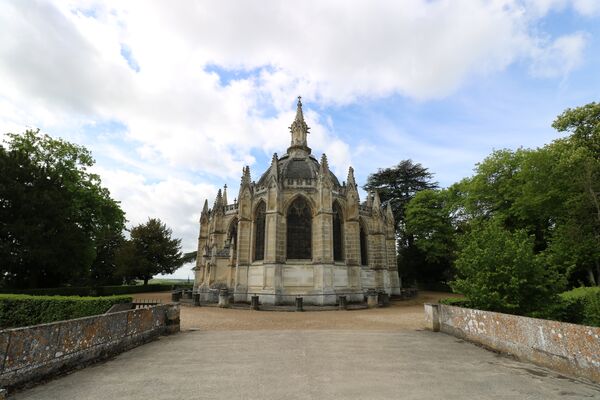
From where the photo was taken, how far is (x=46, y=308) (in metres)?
12.7

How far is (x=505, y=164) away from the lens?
80.9 feet

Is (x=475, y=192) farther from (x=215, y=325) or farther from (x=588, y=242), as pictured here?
(x=215, y=325)

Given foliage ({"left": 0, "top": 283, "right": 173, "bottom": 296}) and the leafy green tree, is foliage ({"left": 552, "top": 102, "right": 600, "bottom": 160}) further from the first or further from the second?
foliage ({"left": 0, "top": 283, "right": 173, "bottom": 296})

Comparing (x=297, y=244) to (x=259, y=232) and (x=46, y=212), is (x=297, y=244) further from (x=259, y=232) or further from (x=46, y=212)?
(x=46, y=212)

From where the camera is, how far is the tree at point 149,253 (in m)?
39.4

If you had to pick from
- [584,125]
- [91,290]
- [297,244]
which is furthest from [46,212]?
[584,125]

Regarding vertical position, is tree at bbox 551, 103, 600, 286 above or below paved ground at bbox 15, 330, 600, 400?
A: above

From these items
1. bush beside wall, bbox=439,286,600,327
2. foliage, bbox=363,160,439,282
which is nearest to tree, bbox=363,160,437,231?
foliage, bbox=363,160,439,282

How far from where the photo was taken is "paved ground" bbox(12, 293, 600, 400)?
462 cm

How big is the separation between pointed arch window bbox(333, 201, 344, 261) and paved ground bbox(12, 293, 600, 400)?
50.7ft

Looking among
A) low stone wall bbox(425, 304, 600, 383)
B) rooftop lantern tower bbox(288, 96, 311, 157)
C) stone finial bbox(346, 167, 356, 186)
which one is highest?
rooftop lantern tower bbox(288, 96, 311, 157)

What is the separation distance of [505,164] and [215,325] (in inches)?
996

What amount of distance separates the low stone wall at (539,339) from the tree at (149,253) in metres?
41.0

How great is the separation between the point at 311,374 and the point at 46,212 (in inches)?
945
